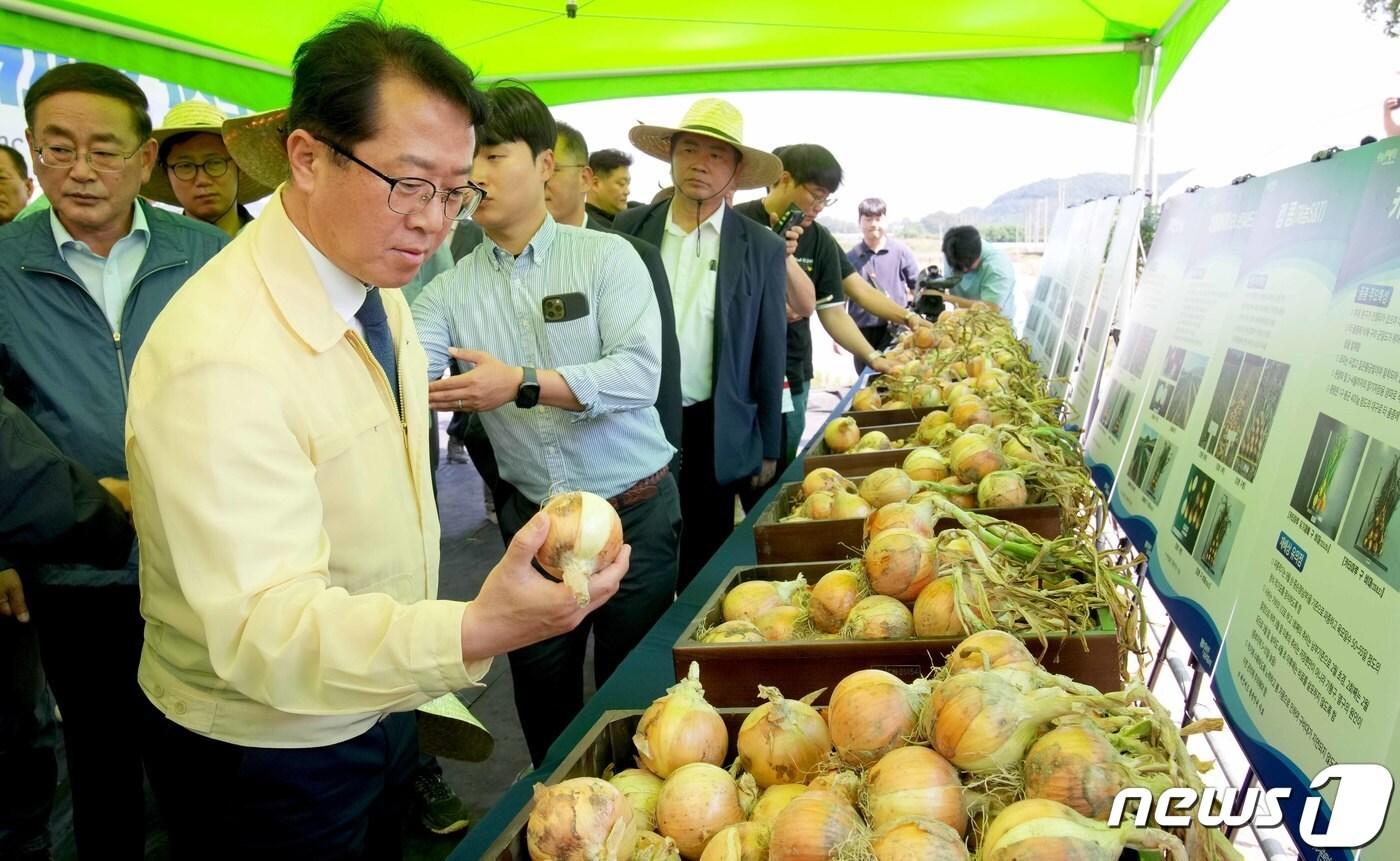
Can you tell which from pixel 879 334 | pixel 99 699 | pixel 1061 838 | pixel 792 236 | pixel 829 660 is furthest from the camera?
pixel 879 334

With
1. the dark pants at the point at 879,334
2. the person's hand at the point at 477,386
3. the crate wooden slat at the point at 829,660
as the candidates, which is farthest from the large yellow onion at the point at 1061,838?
the dark pants at the point at 879,334

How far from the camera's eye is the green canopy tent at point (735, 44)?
178 inches

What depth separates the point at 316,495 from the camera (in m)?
0.99

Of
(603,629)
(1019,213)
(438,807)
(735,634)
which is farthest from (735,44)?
(735,634)

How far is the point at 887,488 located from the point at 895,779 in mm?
1003

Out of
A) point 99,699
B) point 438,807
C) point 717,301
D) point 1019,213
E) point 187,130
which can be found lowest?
point 438,807

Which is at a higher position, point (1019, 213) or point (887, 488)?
point (1019, 213)

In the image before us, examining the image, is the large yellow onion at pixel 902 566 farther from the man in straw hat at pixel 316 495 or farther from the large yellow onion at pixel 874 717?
the man in straw hat at pixel 316 495

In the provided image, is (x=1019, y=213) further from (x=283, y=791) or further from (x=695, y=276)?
(x=283, y=791)

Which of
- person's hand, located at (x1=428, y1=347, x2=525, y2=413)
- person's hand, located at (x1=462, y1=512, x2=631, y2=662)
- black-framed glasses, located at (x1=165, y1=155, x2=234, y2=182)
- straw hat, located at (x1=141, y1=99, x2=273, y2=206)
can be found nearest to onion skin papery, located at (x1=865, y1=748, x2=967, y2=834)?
person's hand, located at (x1=462, y1=512, x2=631, y2=662)

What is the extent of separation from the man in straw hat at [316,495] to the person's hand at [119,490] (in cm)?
49

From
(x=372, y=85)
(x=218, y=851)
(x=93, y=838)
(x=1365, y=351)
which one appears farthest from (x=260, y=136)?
(x=1365, y=351)

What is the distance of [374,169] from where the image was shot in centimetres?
101

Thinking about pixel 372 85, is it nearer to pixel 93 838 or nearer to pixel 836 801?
pixel 836 801
